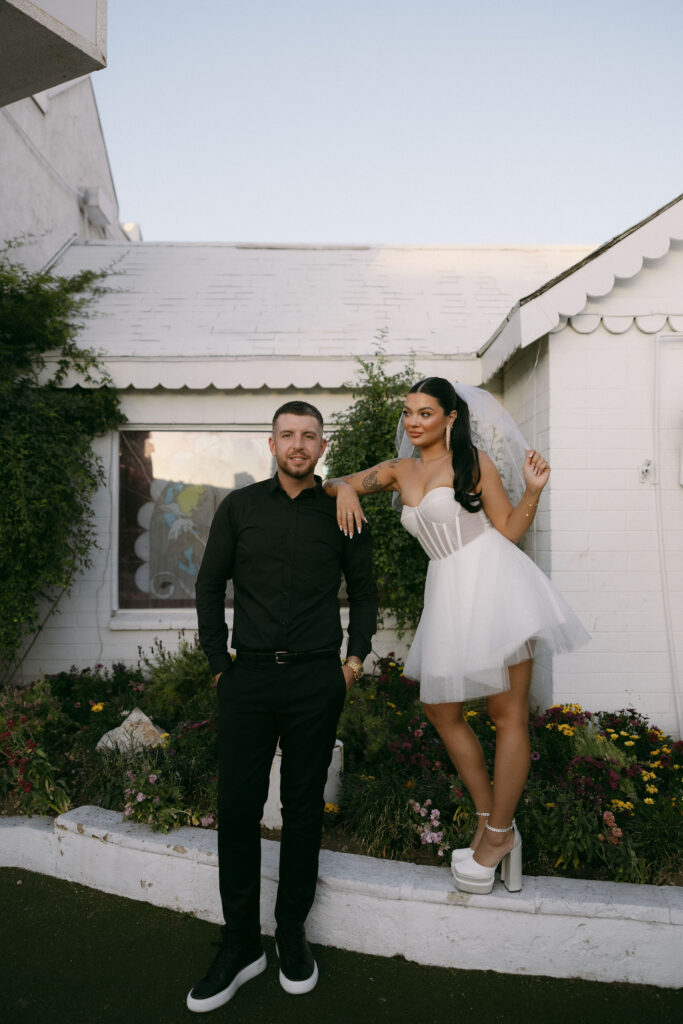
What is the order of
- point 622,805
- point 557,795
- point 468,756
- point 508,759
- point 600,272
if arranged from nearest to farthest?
point 508,759 → point 468,756 → point 622,805 → point 557,795 → point 600,272

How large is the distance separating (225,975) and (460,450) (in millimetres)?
2223

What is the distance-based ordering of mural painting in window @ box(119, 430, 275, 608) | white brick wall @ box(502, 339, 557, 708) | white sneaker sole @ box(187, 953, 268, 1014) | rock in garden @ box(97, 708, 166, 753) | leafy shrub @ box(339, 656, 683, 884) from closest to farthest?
white sneaker sole @ box(187, 953, 268, 1014) → leafy shrub @ box(339, 656, 683, 884) → rock in garden @ box(97, 708, 166, 753) → white brick wall @ box(502, 339, 557, 708) → mural painting in window @ box(119, 430, 275, 608)

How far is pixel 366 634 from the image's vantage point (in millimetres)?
2998

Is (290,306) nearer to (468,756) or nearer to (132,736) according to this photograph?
(132,736)

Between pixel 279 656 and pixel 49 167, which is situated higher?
pixel 49 167

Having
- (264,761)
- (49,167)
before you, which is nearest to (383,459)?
(264,761)

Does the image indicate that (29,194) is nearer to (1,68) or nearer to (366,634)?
(1,68)

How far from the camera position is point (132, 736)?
4230 millimetres

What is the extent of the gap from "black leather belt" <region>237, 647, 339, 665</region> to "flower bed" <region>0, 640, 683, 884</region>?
3.93 ft

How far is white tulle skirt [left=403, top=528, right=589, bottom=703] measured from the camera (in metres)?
2.81

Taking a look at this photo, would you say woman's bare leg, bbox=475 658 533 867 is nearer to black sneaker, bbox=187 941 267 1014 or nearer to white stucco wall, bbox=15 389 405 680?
black sneaker, bbox=187 941 267 1014

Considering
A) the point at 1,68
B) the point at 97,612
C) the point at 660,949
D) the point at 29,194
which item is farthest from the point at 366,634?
the point at 29,194

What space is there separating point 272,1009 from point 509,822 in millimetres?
1147

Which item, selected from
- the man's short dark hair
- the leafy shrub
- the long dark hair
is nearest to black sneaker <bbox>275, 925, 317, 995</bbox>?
the leafy shrub
